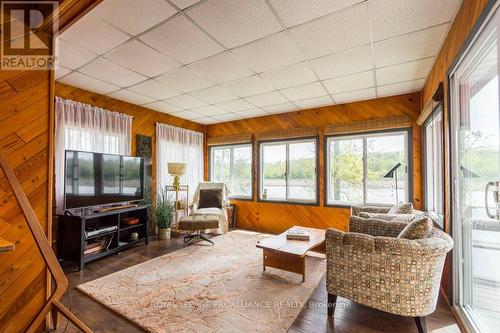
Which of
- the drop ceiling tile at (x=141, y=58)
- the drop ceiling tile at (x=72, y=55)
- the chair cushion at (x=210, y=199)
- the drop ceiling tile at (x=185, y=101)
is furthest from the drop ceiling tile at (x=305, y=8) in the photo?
the chair cushion at (x=210, y=199)

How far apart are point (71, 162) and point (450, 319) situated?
442cm

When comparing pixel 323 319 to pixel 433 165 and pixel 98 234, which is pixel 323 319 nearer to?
pixel 433 165

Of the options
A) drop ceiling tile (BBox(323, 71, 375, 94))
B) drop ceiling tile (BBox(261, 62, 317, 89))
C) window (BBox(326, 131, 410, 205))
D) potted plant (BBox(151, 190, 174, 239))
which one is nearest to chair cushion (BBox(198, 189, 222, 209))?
potted plant (BBox(151, 190, 174, 239))

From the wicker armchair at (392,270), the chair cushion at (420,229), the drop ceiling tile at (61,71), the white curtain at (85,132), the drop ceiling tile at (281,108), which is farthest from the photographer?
the drop ceiling tile at (281,108)

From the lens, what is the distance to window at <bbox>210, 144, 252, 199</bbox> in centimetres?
561

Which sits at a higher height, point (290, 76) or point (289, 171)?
point (290, 76)

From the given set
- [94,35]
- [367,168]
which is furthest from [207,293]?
[367,168]

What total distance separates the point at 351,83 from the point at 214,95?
7.02 ft

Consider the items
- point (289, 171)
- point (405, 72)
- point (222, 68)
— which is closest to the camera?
point (222, 68)

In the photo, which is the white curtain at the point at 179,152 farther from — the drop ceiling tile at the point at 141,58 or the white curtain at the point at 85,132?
the drop ceiling tile at the point at 141,58

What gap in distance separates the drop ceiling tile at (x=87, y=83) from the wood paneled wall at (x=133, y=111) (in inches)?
4.2

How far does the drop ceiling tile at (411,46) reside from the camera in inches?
88.7

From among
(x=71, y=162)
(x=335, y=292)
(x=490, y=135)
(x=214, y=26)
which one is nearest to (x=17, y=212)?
(x=71, y=162)

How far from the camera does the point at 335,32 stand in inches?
86.7
